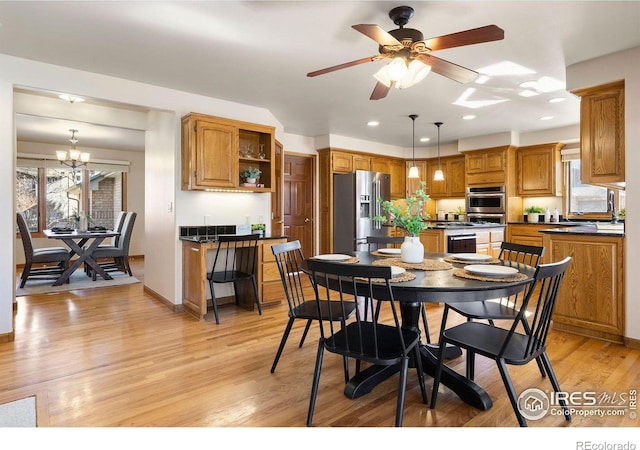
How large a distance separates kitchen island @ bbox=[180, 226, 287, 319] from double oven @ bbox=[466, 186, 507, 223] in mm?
3943

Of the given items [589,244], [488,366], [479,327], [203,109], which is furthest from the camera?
[203,109]

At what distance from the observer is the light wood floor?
6.25ft

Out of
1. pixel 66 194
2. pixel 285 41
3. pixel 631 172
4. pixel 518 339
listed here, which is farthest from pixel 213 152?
pixel 66 194

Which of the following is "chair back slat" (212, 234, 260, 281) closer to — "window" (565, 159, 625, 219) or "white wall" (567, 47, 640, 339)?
"white wall" (567, 47, 640, 339)

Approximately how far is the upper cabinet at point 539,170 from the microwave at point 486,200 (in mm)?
400

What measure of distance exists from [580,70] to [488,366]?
2.68 m

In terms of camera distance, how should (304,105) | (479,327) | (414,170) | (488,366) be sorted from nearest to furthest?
(479,327)
(488,366)
(304,105)
(414,170)

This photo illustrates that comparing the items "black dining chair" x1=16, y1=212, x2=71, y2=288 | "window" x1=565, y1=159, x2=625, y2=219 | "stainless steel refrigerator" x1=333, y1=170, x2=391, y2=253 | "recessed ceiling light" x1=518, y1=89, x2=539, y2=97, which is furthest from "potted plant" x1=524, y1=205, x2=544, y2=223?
"black dining chair" x1=16, y1=212, x2=71, y2=288

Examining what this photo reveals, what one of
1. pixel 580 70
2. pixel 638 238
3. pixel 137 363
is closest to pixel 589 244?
pixel 638 238

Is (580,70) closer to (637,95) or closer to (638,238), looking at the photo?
(637,95)

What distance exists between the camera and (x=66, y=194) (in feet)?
23.8

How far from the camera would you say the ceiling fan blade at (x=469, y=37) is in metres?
1.85

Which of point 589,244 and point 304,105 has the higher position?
point 304,105

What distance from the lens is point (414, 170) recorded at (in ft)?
16.9
